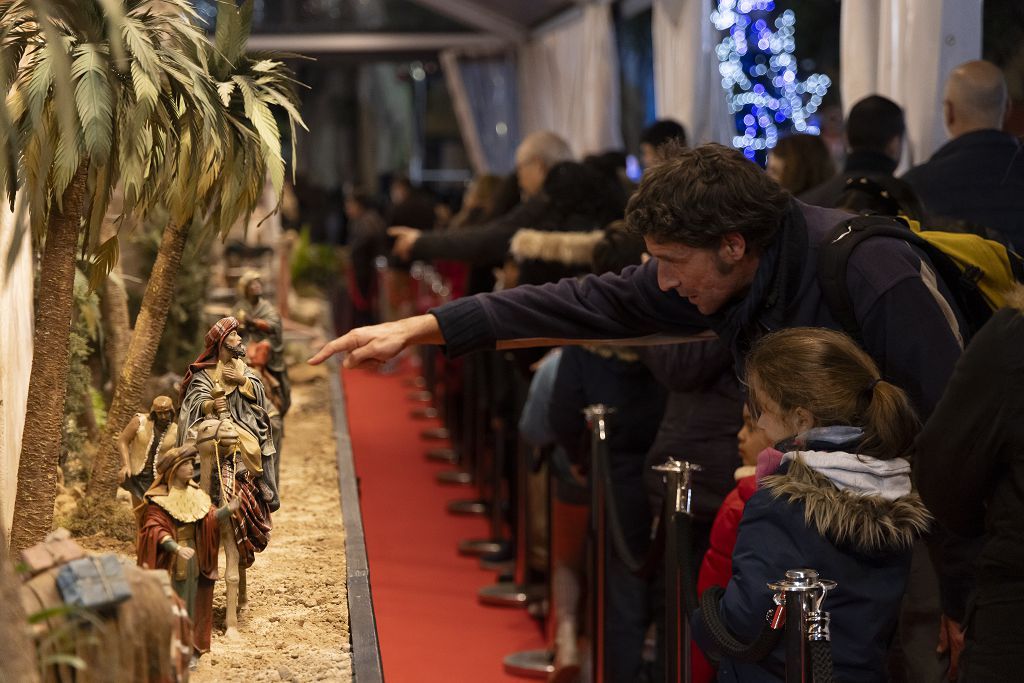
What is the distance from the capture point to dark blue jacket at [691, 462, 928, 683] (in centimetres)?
234

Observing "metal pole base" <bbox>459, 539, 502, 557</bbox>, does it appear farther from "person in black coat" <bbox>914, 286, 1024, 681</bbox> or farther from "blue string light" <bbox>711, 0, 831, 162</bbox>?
"person in black coat" <bbox>914, 286, 1024, 681</bbox>

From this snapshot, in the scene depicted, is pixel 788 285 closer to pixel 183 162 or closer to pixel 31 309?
pixel 183 162

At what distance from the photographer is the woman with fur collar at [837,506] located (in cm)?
236

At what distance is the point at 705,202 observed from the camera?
260 cm

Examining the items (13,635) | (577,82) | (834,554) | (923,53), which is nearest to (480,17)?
(577,82)

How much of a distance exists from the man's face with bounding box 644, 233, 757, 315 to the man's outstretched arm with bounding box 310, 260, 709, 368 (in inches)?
8.7

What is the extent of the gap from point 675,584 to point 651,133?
369 cm

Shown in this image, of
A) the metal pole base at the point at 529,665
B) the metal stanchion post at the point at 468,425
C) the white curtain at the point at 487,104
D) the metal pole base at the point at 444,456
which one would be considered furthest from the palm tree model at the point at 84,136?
the white curtain at the point at 487,104

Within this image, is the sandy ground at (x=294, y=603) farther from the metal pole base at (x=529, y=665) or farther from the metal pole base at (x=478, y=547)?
the metal pole base at (x=478, y=547)

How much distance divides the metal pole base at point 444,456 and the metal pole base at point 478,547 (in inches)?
83.7

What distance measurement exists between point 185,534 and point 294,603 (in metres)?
0.49

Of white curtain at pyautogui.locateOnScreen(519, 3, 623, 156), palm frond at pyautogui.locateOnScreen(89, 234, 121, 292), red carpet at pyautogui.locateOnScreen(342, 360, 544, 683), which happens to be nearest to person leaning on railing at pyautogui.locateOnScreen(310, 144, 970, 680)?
palm frond at pyautogui.locateOnScreen(89, 234, 121, 292)

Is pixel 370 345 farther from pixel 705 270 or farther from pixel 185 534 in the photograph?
pixel 705 270

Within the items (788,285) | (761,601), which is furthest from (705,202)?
(761,601)
